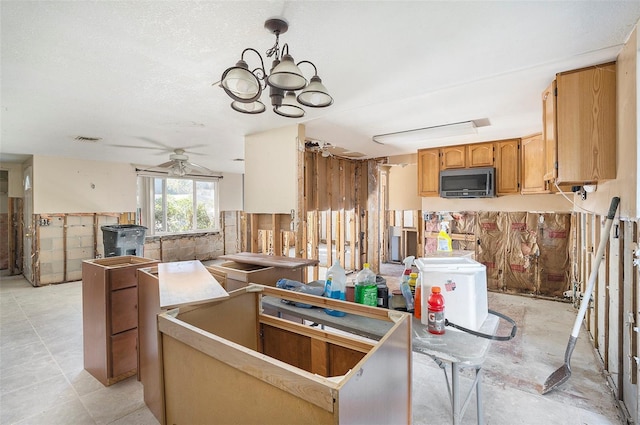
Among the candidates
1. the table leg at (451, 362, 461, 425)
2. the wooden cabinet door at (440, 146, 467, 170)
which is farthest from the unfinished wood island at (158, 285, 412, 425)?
the wooden cabinet door at (440, 146, 467, 170)

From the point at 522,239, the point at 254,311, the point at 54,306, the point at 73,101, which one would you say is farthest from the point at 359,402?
the point at 54,306

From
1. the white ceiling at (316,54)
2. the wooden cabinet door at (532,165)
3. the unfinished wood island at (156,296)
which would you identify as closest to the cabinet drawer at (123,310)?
the unfinished wood island at (156,296)

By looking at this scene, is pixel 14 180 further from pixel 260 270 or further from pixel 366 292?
pixel 366 292

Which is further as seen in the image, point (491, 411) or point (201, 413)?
point (491, 411)

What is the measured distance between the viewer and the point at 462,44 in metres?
1.80

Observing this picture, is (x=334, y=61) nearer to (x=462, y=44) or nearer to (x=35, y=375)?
(x=462, y=44)

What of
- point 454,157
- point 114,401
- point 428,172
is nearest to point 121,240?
point 114,401

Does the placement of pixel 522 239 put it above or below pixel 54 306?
above

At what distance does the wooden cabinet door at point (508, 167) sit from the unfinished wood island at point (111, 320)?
4.80m

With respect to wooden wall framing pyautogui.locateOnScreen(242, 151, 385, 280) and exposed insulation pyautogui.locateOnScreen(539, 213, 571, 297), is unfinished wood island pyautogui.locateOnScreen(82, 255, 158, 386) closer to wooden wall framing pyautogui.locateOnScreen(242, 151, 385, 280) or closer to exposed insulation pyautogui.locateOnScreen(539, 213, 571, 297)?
wooden wall framing pyautogui.locateOnScreen(242, 151, 385, 280)

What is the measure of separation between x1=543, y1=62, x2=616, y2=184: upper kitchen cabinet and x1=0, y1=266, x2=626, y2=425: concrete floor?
160 centimetres

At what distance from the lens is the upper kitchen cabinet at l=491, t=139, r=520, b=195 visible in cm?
446

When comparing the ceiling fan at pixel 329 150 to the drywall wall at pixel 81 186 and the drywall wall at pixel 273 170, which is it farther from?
the drywall wall at pixel 81 186

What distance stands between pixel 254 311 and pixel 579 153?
2.47 m
